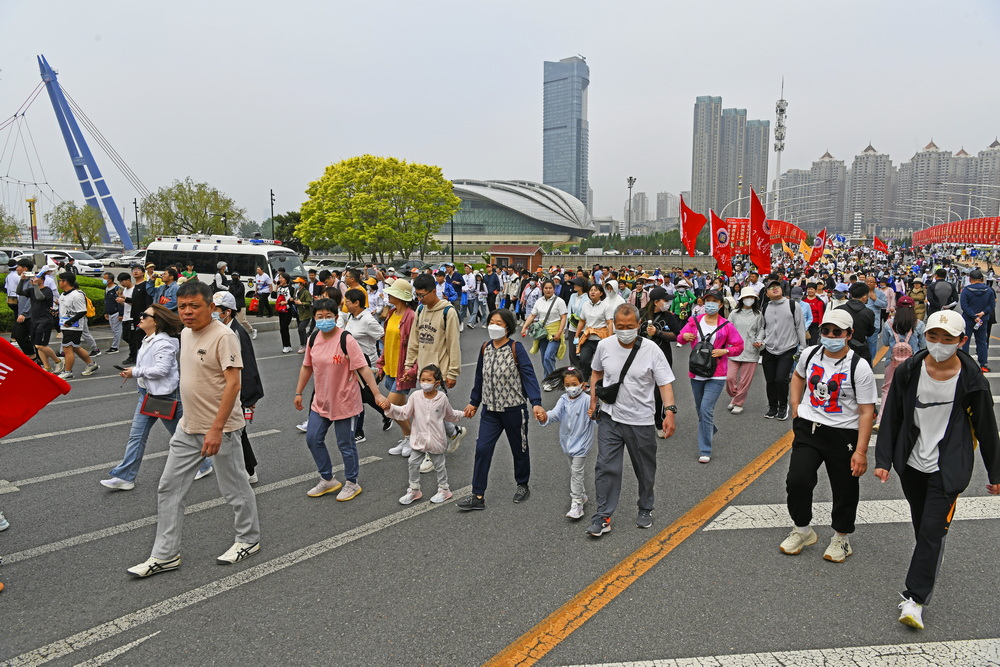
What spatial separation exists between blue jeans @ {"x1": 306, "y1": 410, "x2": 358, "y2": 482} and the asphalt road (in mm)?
271

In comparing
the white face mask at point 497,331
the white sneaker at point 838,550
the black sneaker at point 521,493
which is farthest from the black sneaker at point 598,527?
the white face mask at point 497,331

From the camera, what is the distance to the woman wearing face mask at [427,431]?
17.3ft

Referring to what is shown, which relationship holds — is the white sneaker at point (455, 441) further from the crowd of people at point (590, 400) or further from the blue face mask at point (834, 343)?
the blue face mask at point (834, 343)

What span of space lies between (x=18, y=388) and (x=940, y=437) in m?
5.42

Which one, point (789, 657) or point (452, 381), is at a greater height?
point (452, 381)

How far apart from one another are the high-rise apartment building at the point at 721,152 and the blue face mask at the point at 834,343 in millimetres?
113060

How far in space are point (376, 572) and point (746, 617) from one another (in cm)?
214

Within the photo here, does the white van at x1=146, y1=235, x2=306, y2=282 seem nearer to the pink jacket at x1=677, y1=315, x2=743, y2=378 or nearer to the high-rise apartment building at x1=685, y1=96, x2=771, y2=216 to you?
the pink jacket at x1=677, y1=315, x2=743, y2=378

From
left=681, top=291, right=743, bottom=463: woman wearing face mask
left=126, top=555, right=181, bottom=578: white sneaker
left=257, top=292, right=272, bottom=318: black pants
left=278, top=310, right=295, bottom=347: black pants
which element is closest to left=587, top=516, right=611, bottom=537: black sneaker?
left=681, top=291, right=743, bottom=463: woman wearing face mask

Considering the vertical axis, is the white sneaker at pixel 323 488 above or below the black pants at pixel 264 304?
below

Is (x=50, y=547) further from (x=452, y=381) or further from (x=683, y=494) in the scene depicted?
(x=683, y=494)

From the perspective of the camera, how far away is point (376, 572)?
409 cm

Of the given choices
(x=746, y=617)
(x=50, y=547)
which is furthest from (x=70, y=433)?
(x=746, y=617)

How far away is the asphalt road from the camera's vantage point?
3.35 meters
